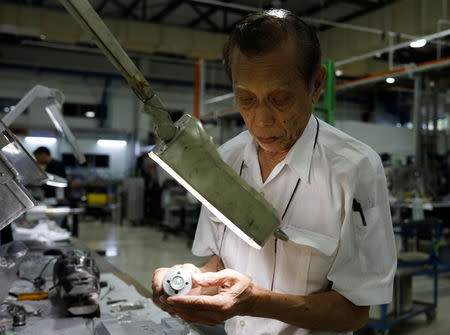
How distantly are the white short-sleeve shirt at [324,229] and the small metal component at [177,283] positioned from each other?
0.19 meters

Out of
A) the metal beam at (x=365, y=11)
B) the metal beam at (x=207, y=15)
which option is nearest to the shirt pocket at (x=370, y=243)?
the metal beam at (x=365, y=11)

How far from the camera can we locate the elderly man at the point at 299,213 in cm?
76

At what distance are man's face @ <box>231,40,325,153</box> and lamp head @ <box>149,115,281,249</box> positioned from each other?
0.59 ft

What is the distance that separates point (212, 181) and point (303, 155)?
1.13 ft

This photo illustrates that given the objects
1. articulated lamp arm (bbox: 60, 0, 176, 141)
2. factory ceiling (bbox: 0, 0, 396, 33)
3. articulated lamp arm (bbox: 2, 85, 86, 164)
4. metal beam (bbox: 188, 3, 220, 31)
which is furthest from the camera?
metal beam (bbox: 188, 3, 220, 31)

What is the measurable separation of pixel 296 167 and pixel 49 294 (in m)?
1.26

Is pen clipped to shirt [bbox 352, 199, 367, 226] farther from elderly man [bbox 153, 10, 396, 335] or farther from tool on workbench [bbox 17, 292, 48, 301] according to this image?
tool on workbench [bbox 17, 292, 48, 301]

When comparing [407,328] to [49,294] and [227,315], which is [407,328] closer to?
[49,294]

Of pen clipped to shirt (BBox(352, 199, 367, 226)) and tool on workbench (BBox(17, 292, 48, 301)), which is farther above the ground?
pen clipped to shirt (BBox(352, 199, 367, 226))

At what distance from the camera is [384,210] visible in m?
0.84

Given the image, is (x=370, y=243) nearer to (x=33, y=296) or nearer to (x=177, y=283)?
(x=177, y=283)

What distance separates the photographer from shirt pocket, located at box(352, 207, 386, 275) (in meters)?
0.82

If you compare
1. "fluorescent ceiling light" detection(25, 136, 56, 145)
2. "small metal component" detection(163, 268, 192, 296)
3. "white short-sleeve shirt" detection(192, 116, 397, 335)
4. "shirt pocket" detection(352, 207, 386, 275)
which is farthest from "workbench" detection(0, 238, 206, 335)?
"fluorescent ceiling light" detection(25, 136, 56, 145)

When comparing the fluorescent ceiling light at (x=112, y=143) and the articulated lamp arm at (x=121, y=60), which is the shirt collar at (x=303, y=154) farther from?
the fluorescent ceiling light at (x=112, y=143)
